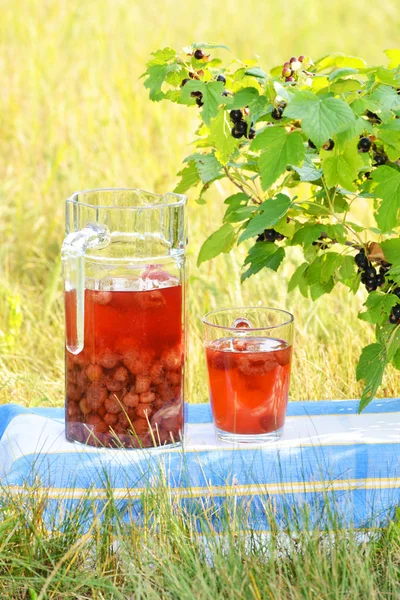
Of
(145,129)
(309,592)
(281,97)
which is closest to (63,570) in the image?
(309,592)

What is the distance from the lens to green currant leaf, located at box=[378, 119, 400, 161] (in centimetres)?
136

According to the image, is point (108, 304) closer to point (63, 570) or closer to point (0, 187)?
point (63, 570)

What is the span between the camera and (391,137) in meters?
1.40

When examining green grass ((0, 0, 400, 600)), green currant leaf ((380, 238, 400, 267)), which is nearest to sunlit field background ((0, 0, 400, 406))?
green grass ((0, 0, 400, 600))

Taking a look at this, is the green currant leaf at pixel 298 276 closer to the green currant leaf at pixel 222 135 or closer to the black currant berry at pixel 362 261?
the black currant berry at pixel 362 261

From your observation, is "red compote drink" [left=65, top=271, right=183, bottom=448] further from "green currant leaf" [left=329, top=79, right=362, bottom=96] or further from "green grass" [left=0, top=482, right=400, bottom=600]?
"green currant leaf" [left=329, top=79, right=362, bottom=96]

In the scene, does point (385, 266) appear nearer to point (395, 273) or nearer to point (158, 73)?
point (395, 273)

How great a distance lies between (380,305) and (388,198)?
20 centimetres

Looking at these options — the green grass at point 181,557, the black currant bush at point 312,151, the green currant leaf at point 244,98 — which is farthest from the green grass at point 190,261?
the green currant leaf at point 244,98

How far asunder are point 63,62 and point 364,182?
7.89 feet

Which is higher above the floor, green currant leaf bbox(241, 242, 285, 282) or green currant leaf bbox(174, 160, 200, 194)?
green currant leaf bbox(174, 160, 200, 194)

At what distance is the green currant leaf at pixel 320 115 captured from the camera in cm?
123

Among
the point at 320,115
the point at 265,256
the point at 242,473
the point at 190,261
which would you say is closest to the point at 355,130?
the point at 320,115

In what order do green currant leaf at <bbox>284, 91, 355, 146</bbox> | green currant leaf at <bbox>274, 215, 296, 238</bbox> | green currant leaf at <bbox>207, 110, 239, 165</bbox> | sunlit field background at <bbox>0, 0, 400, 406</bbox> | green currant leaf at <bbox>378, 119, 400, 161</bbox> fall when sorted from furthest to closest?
sunlit field background at <bbox>0, 0, 400, 406</bbox>
green currant leaf at <bbox>274, 215, 296, 238</bbox>
green currant leaf at <bbox>207, 110, 239, 165</bbox>
green currant leaf at <bbox>378, 119, 400, 161</bbox>
green currant leaf at <bbox>284, 91, 355, 146</bbox>
